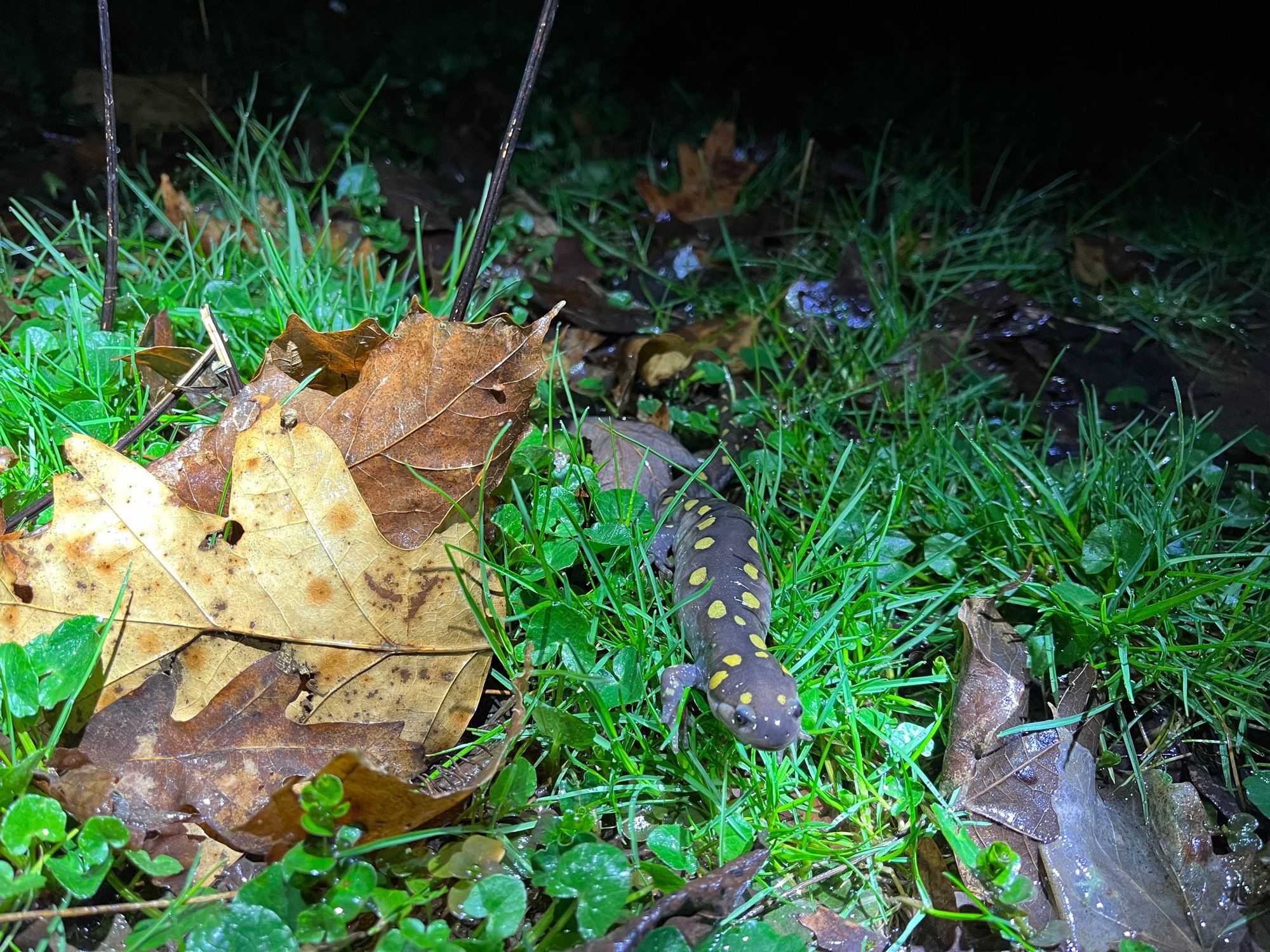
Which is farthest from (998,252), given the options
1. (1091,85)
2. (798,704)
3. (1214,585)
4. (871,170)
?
(798,704)

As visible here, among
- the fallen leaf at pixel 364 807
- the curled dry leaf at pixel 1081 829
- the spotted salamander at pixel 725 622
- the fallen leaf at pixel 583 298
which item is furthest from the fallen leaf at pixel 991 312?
the fallen leaf at pixel 364 807

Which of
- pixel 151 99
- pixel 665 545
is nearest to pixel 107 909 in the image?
pixel 665 545

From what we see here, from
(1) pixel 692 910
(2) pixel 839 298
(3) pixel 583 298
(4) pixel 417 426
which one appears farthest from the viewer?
(2) pixel 839 298

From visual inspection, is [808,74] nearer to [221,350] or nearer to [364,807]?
[221,350]

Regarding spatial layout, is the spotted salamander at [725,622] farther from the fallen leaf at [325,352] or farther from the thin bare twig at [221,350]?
the thin bare twig at [221,350]

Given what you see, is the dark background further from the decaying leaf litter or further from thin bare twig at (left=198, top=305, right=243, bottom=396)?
the decaying leaf litter

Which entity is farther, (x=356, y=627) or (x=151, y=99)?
(x=151, y=99)

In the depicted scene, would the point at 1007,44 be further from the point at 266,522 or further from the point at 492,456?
the point at 266,522
